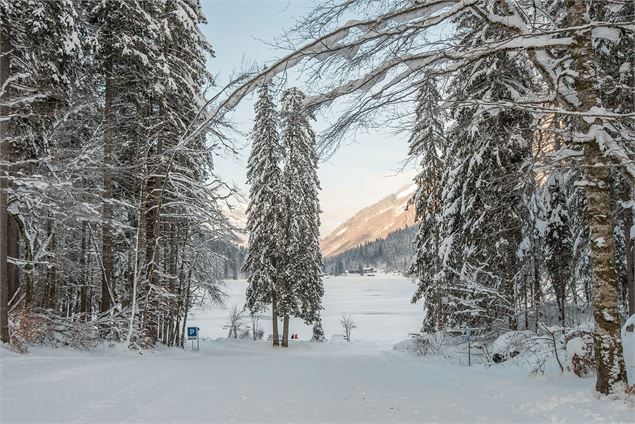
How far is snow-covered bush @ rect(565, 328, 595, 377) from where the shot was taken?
245 inches

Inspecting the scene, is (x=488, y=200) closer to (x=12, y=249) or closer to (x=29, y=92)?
(x=29, y=92)

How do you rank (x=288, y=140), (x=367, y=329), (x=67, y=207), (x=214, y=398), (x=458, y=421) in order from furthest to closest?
(x=367, y=329) < (x=288, y=140) < (x=67, y=207) < (x=214, y=398) < (x=458, y=421)

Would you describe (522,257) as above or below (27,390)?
above

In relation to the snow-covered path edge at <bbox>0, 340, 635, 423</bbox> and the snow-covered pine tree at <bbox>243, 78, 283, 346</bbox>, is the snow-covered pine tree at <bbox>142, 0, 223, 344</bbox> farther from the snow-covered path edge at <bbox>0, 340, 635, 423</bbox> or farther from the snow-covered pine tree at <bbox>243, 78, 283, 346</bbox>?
the snow-covered pine tree at <bbox>243, 78, 283, 346</bbox>

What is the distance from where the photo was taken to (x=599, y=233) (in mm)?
5469

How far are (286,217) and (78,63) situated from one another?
17.0 metres

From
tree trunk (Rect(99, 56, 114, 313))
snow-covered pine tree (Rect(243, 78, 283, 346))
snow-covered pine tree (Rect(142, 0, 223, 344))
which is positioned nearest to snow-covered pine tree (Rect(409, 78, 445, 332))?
snow-covered pine tree (Rect(243, 78, 283, 346))

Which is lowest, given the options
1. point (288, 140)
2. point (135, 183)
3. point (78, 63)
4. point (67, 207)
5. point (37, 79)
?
point (67, 207)

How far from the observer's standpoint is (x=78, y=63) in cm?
1240

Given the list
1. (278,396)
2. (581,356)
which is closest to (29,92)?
(278,396)

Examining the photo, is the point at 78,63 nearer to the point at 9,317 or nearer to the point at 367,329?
the point at 9,317

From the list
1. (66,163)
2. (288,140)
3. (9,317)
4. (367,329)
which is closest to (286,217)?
(288,140)

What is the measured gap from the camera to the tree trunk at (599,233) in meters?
5.18

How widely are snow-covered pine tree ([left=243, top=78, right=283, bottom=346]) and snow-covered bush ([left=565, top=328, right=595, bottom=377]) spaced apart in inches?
865
